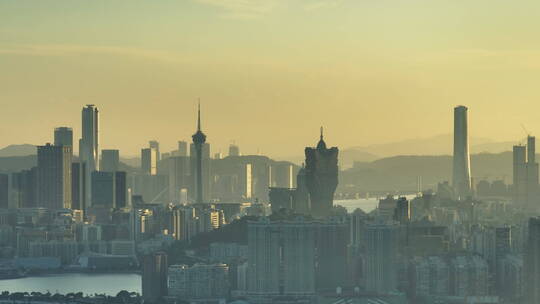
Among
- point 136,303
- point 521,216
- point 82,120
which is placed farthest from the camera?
point 82,120

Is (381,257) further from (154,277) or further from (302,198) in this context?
(302,198)

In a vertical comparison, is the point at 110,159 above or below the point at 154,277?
above

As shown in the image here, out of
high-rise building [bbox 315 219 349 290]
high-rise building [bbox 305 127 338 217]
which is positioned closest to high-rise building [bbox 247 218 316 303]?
high-rise building [bbox 315 219 349 290]

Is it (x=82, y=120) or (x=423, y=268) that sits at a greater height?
(x=82, y=120)

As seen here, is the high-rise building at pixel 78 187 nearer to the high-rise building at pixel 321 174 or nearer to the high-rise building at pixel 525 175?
the high-rise building at pixel 321 174

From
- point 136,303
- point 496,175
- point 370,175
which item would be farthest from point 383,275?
point 370,175

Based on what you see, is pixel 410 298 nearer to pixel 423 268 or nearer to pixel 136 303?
pixel 423 268

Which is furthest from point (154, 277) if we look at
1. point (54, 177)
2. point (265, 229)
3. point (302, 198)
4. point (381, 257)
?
point (54, 177)

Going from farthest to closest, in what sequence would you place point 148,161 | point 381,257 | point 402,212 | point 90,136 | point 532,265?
point 148,161, point 90,136, point 402,212, point 381,257, point 532,265
